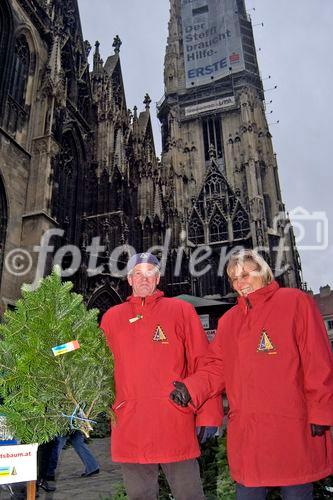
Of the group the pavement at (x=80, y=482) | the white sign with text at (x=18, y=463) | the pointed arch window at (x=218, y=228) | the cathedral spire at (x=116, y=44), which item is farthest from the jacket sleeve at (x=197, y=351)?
the pointed arch window at (x=218, y=228)

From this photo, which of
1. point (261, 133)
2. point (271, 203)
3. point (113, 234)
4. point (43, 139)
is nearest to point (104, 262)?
point (113, 234)

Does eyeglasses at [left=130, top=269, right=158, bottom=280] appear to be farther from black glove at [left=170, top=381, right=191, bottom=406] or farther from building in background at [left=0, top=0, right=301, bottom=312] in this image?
building in background at [left=0, top=0, right=301, bottom=312]

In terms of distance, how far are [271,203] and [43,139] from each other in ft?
71.4

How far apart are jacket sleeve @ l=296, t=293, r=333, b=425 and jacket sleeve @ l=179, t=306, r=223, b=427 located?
1.83 ft

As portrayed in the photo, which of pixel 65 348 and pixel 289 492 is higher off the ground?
pixel 65 348

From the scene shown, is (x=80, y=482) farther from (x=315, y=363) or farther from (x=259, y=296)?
(x=315, y=363)

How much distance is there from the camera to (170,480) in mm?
2189

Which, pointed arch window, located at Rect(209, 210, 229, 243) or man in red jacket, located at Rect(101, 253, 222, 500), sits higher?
pointed arch window, located at Rect(209, 210, 229, 243)

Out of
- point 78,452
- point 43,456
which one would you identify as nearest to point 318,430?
point 43,456

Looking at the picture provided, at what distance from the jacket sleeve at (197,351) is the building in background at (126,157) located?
27.8 ft

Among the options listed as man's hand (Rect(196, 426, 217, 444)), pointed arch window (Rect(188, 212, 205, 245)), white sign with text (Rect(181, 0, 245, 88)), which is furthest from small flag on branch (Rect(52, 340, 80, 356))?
white sign with text (Rect(181, 0, 245, 88))

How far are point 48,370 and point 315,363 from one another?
142 cm

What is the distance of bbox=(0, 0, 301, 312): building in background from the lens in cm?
1188

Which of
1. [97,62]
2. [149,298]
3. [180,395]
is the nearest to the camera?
[180,395]
